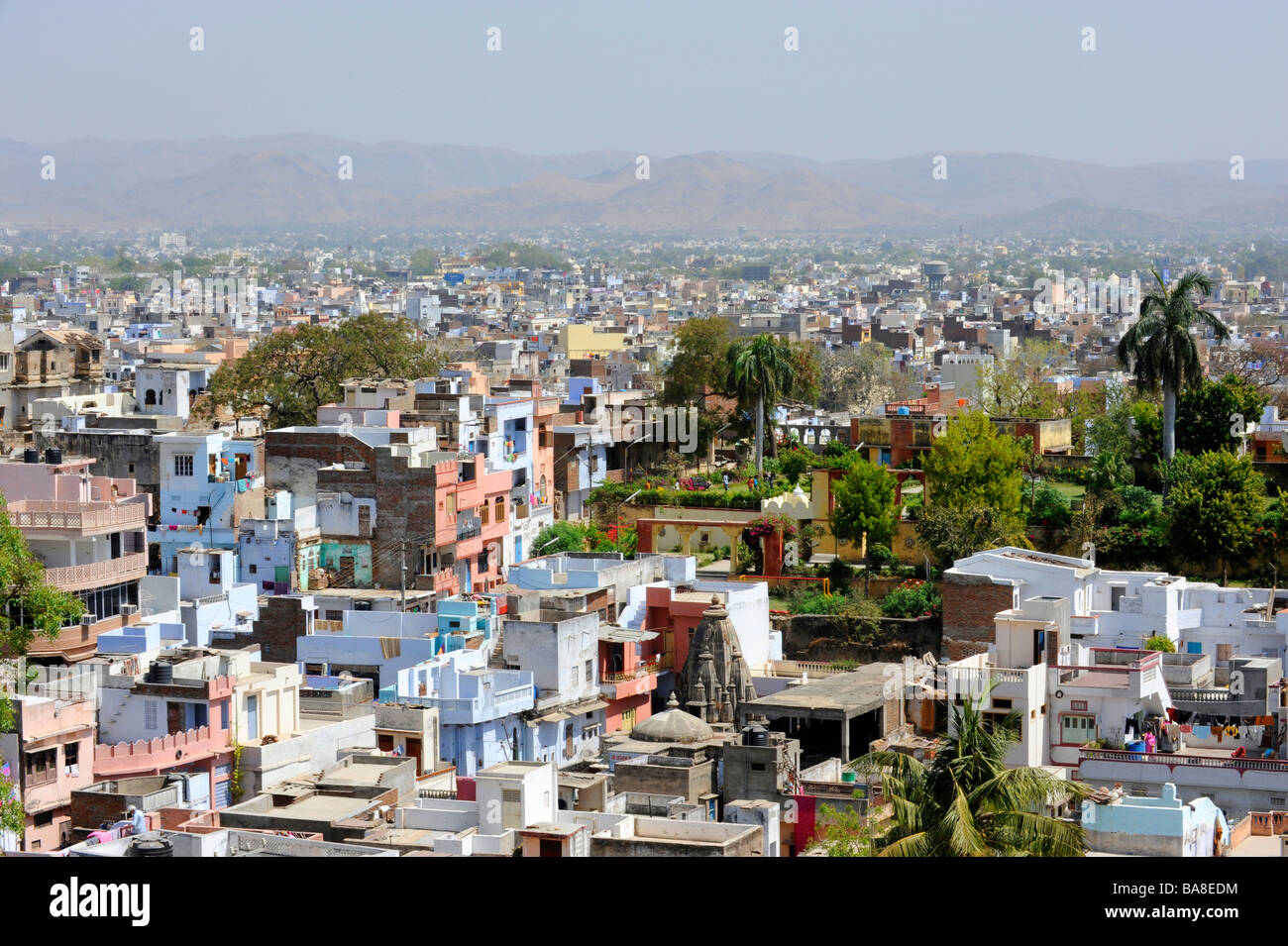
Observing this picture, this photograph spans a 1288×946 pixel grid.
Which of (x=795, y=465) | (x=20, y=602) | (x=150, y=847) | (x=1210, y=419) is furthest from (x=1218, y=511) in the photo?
(x=150, y=847)

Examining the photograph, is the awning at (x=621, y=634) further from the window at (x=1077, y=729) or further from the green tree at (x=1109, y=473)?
the green tree at (x=1109, y=473)

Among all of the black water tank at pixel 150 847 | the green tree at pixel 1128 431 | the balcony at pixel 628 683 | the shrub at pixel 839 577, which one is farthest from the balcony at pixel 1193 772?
the green tree at pixel 1128 431

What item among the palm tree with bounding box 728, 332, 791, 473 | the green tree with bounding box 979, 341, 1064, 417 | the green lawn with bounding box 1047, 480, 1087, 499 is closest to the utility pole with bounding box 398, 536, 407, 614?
the green lawn with bounding box 1047, 480, 1087, 499

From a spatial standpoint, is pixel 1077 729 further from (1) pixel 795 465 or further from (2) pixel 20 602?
(1) pixel 795 465
